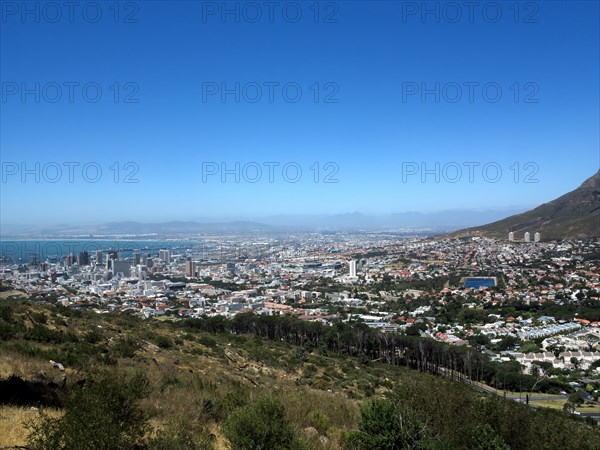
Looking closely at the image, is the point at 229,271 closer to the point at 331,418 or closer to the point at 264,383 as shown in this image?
the point at 264,383

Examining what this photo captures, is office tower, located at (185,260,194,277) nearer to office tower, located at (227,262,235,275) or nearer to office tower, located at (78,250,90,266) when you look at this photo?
office tower, located at (227,262,235,275)

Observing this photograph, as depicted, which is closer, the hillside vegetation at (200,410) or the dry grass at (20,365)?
the hillside vegetation at (200,410)

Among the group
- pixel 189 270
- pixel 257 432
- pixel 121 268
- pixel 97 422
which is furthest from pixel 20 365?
pixel 189 270

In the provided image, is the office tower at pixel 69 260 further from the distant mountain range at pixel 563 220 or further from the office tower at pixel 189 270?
Result: the distant mountain range at pixel 563 220

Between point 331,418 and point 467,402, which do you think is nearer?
point 467,402

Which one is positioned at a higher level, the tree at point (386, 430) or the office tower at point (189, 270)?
the tree at point (386, 430)

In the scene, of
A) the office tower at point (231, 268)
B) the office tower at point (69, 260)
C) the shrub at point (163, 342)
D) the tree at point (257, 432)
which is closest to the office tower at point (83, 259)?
the office tower at point (69, 260)

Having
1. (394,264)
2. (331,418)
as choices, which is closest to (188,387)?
(331,418)
